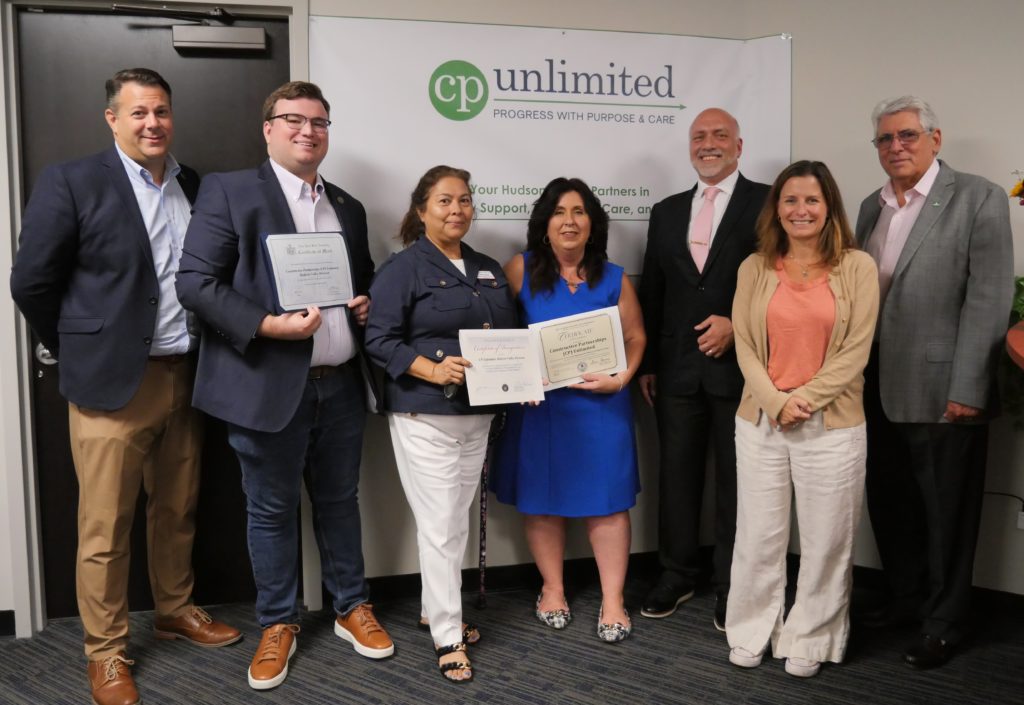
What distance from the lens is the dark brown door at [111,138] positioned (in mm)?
2721

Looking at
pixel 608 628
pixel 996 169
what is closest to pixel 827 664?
pixel 608 628

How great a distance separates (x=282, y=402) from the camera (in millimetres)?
2344

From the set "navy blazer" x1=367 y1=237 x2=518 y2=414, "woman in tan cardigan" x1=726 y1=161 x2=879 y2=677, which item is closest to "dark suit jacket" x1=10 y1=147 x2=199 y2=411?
"navy blazer" x1=367 y1=237 x2=518 y2=414

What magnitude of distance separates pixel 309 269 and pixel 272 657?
1.24 meters

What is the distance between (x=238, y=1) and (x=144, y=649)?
2.28 meters

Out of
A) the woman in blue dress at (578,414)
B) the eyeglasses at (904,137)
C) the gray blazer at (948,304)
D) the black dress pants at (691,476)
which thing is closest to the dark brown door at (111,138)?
the woman in blue dress at (578,414)

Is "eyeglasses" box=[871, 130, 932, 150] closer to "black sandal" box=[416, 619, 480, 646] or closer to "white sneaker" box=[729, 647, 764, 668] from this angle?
"white sneaker" box=[729, 647, 764, 668]

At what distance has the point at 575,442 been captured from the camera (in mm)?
2752

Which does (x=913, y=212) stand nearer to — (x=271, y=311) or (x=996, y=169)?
(x=996, y=169)

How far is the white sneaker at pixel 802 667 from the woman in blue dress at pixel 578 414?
560mm

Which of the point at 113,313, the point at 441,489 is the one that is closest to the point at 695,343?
the point at 441,489

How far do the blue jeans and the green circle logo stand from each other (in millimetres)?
1087

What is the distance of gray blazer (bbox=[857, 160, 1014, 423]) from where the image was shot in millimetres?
2428

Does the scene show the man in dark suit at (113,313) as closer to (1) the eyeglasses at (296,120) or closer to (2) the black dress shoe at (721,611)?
(1) the eyeglasses at (296,120)
